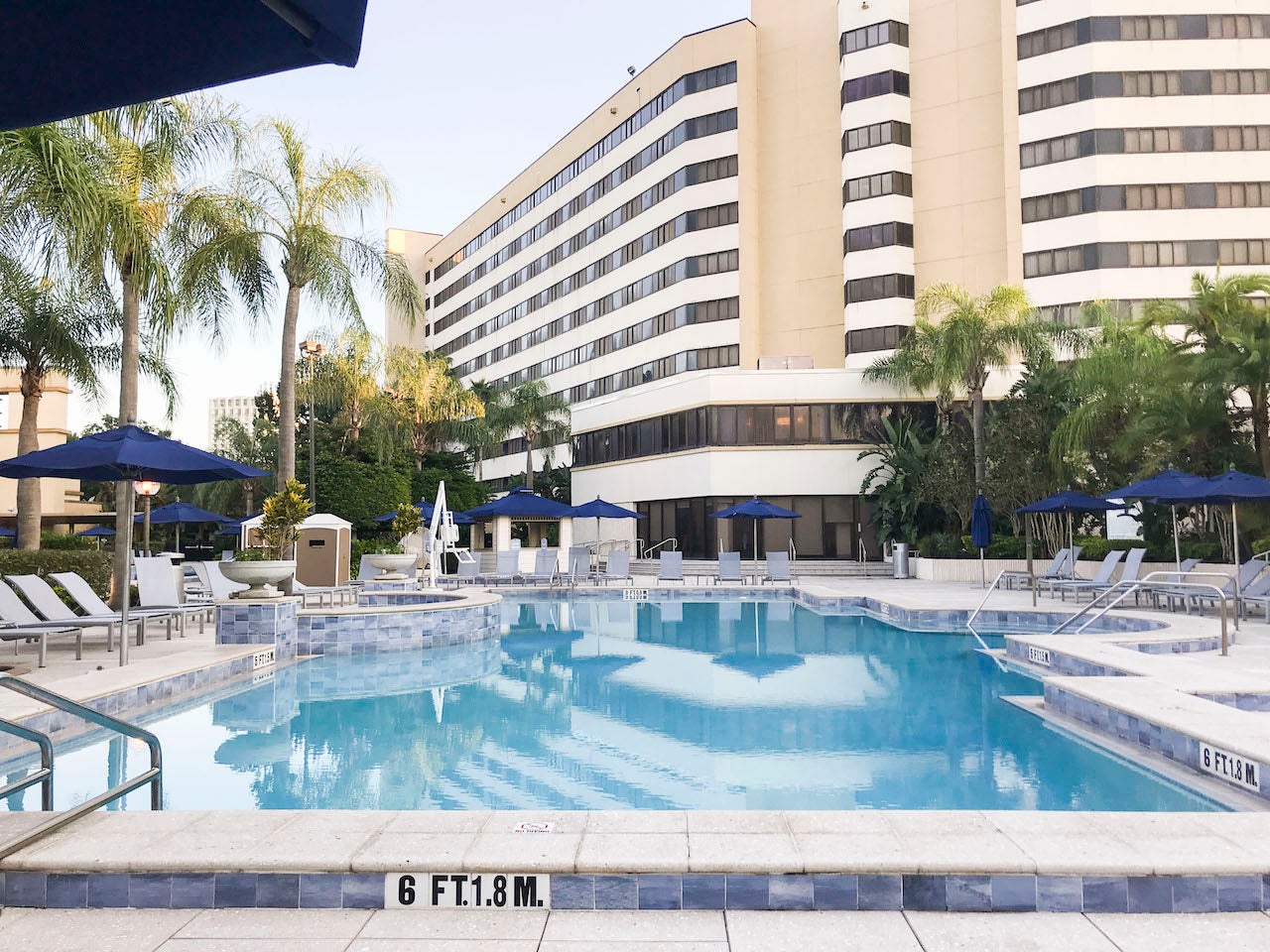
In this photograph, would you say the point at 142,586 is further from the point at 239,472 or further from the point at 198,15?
the point at 198,15

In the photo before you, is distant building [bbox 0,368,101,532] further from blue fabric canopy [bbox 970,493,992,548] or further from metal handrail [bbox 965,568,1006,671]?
metal handrail [bbox 965,568,1006,671]

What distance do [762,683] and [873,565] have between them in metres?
21.9

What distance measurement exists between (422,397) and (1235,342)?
28.7m

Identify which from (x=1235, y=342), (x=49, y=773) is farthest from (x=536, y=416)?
(x=49, y=773)

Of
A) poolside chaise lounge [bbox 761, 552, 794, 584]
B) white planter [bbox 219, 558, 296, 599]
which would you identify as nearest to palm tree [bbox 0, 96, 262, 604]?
white planter [bbox 219, 558, 296, 599]

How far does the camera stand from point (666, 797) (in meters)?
6.15

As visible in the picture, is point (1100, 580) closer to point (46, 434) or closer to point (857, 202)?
point (857, 202)

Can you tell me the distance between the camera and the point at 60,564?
14.2m

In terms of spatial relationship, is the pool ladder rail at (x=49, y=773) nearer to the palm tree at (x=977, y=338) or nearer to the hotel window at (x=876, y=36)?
the palm tree at (x=977, y=338)

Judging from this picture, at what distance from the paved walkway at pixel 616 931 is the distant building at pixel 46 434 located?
152ft

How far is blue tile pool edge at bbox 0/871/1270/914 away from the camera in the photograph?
359 cm

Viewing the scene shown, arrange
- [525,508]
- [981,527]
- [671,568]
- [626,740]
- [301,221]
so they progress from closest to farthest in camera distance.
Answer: [626,740] → [301,221] → [981,527] → [671,568] → [525,508]

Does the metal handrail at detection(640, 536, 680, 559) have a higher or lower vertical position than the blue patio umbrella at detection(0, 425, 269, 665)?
lower

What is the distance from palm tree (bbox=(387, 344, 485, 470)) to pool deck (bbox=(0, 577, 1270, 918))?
34449mm
